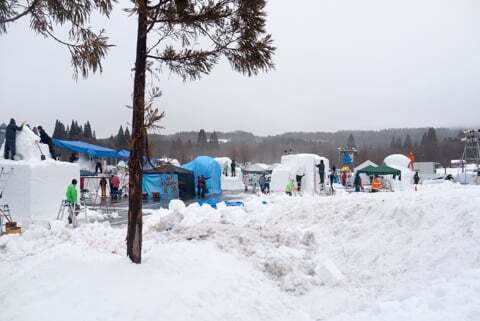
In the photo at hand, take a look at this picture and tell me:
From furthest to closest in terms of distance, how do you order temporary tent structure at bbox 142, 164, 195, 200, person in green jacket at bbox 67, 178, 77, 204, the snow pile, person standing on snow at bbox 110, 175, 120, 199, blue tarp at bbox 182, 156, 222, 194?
1. blue tarp at bbox 182, 156, 222, 194
2. temporary tent structure at bbox 142, 164, 195, 200
3. person standing on snow at bbox 110, 175, 120, 199
4. the snow pile
5. person in green jacket at bbox 67, 178, 77, 204

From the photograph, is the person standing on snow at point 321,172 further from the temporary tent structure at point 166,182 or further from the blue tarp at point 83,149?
the blue tarp at point 83,149

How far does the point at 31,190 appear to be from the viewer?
1375cm

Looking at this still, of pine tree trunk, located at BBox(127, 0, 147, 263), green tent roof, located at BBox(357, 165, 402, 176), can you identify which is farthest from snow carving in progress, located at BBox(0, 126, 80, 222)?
green tent roof, located at BBox(357, 165, 402, 176)

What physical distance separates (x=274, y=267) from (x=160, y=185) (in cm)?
2006

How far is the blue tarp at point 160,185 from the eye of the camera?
89.4 feet

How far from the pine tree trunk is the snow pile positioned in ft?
32.1

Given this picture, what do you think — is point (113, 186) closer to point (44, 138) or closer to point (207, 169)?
point (207, 169)

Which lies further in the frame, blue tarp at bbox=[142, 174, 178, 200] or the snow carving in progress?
blue tarp at bbox=[142, 174, 178, 200]

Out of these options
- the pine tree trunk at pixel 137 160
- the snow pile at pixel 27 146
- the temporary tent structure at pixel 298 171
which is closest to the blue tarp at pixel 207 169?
the temporary tent structure at pixel 298 171

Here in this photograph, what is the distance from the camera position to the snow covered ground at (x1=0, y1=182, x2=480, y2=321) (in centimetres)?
529

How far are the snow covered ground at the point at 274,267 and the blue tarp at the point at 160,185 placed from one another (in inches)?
589

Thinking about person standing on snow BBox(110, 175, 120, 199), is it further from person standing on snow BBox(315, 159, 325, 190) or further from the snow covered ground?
person standing on snow BBox(315, 159, 325, 190)

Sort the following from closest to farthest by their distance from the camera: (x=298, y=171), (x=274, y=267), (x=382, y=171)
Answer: (x=274, y=267), (x=298, y=171), (x=382, y=171)

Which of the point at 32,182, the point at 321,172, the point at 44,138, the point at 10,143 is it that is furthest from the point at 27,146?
the point at 321,172
